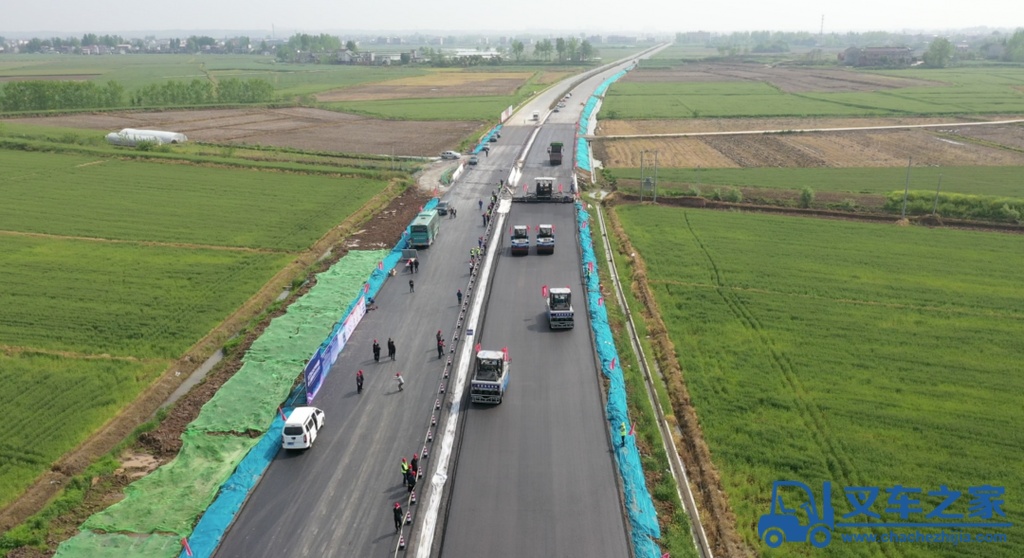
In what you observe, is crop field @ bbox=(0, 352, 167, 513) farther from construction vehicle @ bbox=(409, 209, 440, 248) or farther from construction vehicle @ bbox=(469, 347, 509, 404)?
construction vehicle @ bbox=(409, 209, 440, 248)

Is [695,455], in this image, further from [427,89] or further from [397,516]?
[427,89]

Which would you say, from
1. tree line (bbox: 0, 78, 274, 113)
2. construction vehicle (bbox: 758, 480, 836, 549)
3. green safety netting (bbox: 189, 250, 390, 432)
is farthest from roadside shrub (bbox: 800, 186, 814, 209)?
tree line (bbox: 0, 78, 274, 113)

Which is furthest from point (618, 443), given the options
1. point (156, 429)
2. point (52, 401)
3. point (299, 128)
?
point (299, 128)

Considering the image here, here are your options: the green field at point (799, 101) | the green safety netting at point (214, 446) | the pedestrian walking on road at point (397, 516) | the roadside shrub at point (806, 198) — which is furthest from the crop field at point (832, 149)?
the pedestrian walking on road at point (397, 516)

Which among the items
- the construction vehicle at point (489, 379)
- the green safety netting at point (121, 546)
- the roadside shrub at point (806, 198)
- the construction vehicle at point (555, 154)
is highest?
the construction vehicle at point (555, 154)

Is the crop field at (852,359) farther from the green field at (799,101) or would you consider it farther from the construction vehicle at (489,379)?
the green field at (799,101)

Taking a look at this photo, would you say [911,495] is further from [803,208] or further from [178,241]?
[178,241]

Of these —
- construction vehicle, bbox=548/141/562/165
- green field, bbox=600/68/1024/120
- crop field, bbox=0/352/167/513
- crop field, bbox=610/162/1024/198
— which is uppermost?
green field, bbox=600/68/1024/120
